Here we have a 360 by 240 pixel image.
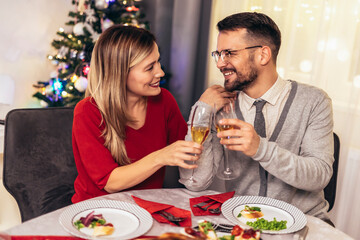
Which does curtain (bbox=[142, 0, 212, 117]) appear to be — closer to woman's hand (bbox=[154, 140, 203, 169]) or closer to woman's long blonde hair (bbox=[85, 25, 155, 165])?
woman's long blonde hair (bbox=[85, 25, 155, 165])

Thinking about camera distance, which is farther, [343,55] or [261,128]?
[343,55]

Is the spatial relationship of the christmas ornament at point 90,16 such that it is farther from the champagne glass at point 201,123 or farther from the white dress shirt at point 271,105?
the champagne glass at point 201,123

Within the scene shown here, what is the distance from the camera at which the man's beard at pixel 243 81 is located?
1.93 metres

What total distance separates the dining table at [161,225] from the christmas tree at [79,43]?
1990 mm

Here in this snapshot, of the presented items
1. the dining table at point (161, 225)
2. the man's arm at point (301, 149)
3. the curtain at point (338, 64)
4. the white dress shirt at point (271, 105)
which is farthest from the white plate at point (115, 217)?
the curtain at point (338, 64)

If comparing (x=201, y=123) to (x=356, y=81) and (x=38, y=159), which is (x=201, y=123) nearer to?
(x=38, y=159)

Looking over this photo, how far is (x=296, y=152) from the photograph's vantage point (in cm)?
188

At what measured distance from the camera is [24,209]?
2.07 metres

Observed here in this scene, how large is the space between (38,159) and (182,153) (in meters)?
0.98

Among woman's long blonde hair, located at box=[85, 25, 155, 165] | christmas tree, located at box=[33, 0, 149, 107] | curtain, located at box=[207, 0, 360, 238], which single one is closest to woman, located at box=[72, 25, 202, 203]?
woman's long blonde hair, located at box=[85, 25, 155, 165]

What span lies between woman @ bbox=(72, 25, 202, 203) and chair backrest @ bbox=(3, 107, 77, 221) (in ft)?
0.91

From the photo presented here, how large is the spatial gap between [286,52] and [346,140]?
2.51 ft

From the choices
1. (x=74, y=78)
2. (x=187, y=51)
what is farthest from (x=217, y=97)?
(x=74, y=78)

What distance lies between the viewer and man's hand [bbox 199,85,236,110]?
1.86 meters
